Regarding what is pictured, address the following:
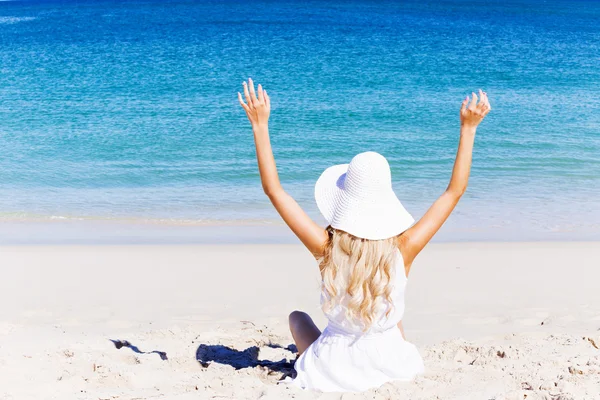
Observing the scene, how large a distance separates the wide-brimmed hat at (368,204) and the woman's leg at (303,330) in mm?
877

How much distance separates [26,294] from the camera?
630 centimetres

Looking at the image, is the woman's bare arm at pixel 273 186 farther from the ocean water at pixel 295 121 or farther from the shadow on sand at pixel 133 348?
the ocean water at pixel 295 121

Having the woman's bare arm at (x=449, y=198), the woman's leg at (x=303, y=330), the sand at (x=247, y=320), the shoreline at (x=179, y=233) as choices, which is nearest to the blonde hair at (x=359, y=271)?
the woman's bare arm at (x=449, y=198)

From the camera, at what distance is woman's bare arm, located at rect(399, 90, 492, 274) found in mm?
3312

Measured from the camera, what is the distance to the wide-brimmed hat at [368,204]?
10.2 feet

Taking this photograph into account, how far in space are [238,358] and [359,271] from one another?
1851 millimetres

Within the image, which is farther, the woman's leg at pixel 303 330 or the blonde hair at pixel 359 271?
the woman's leg at pixel 303 330

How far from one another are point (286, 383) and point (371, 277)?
0.89m

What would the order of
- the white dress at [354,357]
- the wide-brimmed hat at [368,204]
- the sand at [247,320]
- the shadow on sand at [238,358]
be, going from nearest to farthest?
the wide-brimmed hat at [368,204]
the white dress at [354,357]
the sand at [247,320]
the shadow on sand at [238,358]

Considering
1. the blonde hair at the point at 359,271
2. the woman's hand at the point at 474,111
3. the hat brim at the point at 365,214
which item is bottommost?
the blonde hair at the point at 359,271

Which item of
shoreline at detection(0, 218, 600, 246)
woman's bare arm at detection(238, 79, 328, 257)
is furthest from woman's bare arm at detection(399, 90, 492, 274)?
shoreline at detection(0, 218, 600, 246)

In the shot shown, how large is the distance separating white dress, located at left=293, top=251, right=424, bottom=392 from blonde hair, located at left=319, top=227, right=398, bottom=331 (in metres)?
0.17

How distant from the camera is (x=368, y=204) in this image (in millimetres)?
3160

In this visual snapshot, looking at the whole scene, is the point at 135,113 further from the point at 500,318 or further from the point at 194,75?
the point at 500,318
